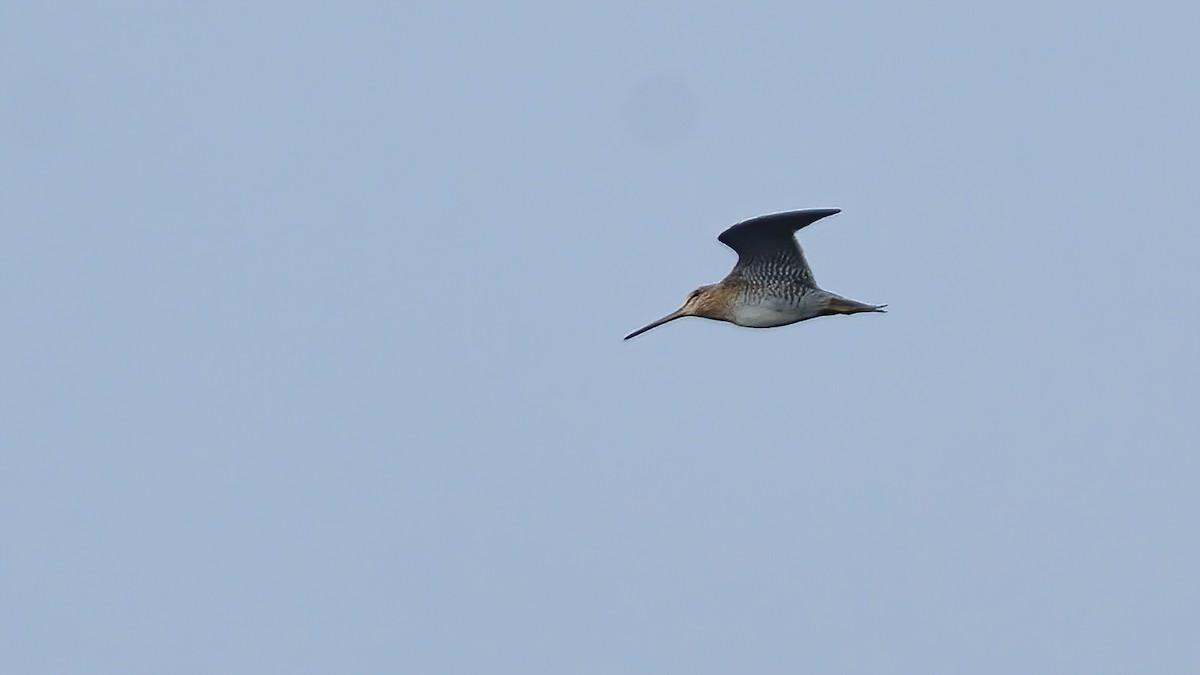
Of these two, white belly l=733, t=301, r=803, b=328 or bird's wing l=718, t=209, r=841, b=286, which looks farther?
white belly l=733, t=301, r=803, b=328

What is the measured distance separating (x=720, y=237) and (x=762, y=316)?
64.2 inches

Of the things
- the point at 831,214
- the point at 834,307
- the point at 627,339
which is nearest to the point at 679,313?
the point at 627,339

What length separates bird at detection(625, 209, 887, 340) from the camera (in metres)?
24.7

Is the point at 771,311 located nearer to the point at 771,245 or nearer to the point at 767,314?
the point at 767,314

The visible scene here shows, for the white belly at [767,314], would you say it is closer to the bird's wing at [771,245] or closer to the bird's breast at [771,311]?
the bird's breast at [771,311]

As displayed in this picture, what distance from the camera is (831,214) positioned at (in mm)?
22719

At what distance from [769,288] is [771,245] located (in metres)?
0.89

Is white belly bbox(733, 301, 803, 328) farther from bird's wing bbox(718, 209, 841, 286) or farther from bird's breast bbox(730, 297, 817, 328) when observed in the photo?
bird's wing bbox(718, 209, 841, 286)

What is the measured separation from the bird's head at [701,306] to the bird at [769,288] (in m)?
0.01

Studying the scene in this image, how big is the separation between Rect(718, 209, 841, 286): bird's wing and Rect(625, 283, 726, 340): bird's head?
1.99 ft

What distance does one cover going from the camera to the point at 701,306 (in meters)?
26.6

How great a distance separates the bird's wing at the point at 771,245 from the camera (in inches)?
934

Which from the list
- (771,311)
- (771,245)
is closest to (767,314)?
(771,311)

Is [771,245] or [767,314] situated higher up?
[771,245]
